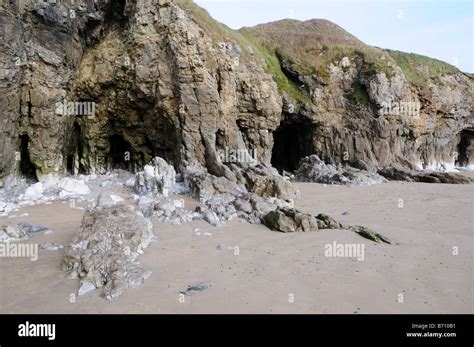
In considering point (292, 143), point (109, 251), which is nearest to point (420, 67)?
point (292, 143)

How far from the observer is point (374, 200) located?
15.2m

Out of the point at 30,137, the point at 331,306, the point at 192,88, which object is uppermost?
the point at 192,88

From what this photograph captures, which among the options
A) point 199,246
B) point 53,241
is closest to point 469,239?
point 199,246

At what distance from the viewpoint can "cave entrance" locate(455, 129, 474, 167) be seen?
36031 millimetres

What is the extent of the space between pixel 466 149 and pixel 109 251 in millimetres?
39926

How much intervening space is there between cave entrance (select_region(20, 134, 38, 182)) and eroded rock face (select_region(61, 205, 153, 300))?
12079mm

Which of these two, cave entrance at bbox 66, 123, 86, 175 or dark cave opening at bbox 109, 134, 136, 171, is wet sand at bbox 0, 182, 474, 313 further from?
dark cave opening at bbox 109, 134, 136, 171

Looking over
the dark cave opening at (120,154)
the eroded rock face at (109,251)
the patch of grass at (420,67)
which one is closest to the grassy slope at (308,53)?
the patch of grass at (420,67)

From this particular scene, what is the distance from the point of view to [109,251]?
7.16 m

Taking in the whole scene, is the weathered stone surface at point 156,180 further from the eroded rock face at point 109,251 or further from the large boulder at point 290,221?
the large boulder at point 290,221

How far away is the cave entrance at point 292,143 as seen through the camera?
28.6 metres
